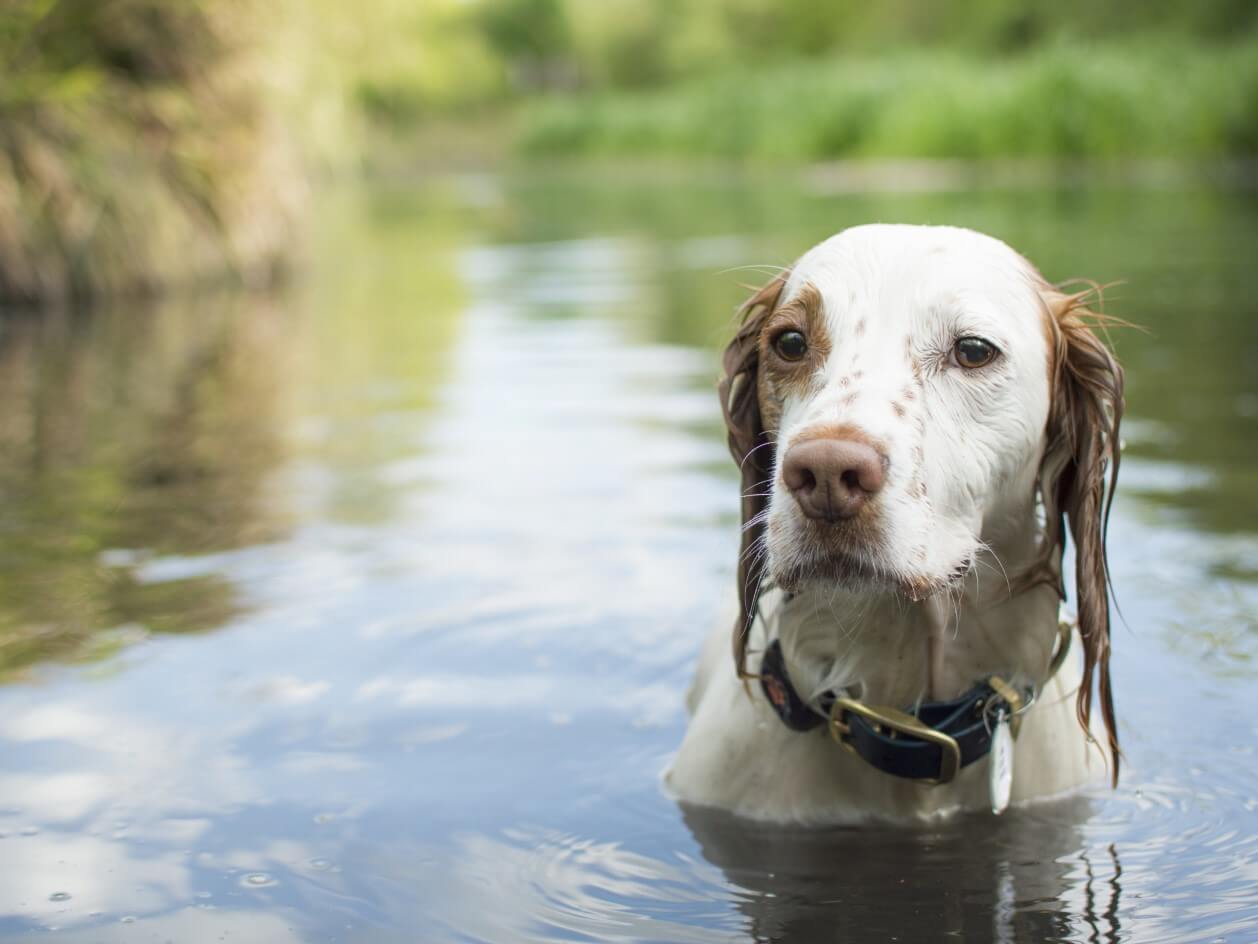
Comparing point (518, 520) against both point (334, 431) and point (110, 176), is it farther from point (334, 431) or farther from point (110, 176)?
point (110, 176)

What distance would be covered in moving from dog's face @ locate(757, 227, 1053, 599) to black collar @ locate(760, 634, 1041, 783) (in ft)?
1.05

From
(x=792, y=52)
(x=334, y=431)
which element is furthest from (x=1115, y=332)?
(x=792, y=52)

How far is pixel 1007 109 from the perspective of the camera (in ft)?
102

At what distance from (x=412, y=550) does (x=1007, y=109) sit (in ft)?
90.0

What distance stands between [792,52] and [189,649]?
248 feet

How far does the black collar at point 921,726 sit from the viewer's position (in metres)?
3.19

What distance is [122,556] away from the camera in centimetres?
587

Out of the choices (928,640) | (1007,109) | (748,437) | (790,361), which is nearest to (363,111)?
(1007,109)

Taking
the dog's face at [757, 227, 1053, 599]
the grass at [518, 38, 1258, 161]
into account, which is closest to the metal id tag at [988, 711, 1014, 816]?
the dog's face at [757, 227, 1053, 599]

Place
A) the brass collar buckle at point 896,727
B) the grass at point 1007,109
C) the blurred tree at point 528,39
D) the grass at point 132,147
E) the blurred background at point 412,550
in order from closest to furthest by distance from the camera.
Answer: the brass collar buckle at point 896,727 → the blurred background at point 412,550 → the grass at point 132,147 → the grass at point 1007,109 → the blurred tree at point 528,39

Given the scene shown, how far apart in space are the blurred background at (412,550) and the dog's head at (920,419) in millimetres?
360

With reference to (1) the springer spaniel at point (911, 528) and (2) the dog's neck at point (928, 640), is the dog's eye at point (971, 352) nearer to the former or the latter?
(1) the springer spaniel at point (911, 528)

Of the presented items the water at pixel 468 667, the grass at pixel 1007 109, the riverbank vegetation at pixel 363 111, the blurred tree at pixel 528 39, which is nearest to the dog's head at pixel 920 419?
the water at pixel 468 667

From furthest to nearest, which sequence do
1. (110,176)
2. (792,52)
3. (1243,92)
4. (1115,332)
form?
(792,52)
(1243,92)
(110,176)
(1115,332)
